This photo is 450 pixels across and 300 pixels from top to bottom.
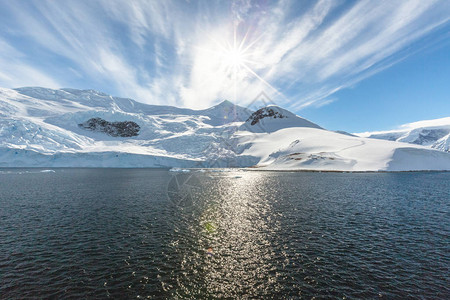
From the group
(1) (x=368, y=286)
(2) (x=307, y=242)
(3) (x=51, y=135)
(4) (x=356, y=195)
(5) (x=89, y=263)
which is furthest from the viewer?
(3) (x=51, y=135)

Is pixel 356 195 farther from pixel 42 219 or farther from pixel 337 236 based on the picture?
pixel 42 219

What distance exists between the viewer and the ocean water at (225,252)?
16.2 metres

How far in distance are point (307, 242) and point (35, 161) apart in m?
208

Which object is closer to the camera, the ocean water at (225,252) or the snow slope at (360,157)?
the ocean water at (225,252)

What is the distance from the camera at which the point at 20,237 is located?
25.5 m

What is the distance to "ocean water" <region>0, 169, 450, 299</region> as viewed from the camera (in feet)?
53.0

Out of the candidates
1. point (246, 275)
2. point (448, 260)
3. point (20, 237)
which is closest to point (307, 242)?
point (246, 275)

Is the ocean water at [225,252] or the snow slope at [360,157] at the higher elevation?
the snow slope at [360,157]

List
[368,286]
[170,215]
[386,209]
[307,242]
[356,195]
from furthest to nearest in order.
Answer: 1. [356,195]
2. [386,209]
3. [170,215]
4. [307,242]
5. [368,286]

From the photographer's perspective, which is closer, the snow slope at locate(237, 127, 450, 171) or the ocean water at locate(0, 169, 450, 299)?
the ocean water at locate(0, 169, 450, 299)

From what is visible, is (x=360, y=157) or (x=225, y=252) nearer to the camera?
(x=225, y=252)

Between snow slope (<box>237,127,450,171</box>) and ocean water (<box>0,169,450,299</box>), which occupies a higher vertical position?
snow slope (<box>237,127,450,171</box>)

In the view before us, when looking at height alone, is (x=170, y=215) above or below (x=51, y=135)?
below

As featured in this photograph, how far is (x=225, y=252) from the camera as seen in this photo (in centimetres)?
2220
